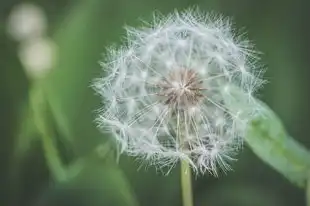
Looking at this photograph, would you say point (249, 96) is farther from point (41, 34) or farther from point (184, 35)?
point (41, 34)

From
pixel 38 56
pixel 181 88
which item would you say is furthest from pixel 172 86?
pixel 38 56

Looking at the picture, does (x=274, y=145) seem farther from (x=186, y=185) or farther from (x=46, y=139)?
(x=46, y=139)

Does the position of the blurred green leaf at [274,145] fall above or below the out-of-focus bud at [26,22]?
below

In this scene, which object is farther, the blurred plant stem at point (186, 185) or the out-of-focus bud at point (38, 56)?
the out-of-focus bud at point (38, 56)

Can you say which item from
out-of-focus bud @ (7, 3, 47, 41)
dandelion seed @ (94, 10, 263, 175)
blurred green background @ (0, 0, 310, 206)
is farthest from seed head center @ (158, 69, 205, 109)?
out-of-focus bud @ (7, 3, 47, 41)

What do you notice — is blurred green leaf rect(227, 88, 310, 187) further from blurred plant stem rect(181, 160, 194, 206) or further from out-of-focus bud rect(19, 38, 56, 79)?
out-of-focus bud rect(19, 38, 56, 79)

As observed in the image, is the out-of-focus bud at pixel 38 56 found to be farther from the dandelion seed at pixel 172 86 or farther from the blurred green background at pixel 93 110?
the dandelion seed at pixel 172 86

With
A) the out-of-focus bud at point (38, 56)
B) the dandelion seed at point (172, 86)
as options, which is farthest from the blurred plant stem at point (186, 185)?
the out-of-focus bud at point (38, 56)
